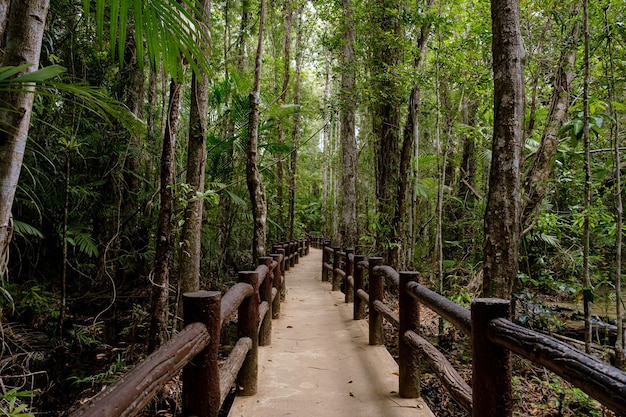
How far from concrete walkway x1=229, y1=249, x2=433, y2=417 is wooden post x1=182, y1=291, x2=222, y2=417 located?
2.99 feet

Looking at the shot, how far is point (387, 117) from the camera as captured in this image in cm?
865

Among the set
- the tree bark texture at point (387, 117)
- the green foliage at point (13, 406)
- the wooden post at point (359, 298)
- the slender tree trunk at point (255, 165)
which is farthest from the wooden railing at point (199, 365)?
the tree bark texture at point (387, 117)

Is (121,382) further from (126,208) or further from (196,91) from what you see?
(126,208)

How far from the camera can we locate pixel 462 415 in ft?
14.8

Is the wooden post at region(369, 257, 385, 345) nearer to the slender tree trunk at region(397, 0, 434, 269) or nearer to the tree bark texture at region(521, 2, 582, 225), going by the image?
the tree bark texture at region(521, 2, 582, 225)

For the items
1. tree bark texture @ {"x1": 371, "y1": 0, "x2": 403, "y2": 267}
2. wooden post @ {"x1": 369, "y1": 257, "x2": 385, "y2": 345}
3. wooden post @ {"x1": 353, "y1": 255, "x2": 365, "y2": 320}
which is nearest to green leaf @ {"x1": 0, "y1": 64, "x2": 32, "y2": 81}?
wooden post @ {"x1": 369, "y1": 257, "x2": 385, "y2": 345}

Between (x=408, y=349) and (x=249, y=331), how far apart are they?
4.24 feet

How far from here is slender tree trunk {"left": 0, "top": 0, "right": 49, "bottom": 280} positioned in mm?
1570

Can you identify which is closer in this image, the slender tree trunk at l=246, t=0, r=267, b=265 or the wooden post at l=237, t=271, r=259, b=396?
the wooden post at l=237, t=271, r=259, b=396

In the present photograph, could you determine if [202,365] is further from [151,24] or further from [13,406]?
[151,24]

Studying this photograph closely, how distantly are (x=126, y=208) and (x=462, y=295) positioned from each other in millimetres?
6677

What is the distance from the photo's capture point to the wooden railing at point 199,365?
1.10m

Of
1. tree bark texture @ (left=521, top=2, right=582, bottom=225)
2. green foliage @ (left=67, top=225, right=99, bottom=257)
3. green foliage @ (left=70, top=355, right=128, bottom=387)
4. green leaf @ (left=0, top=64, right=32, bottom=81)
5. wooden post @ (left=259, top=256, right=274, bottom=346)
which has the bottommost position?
green foliage @ (left=70, top=355, right=128, bottom=387)

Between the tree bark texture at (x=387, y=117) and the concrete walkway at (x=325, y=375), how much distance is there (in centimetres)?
290
